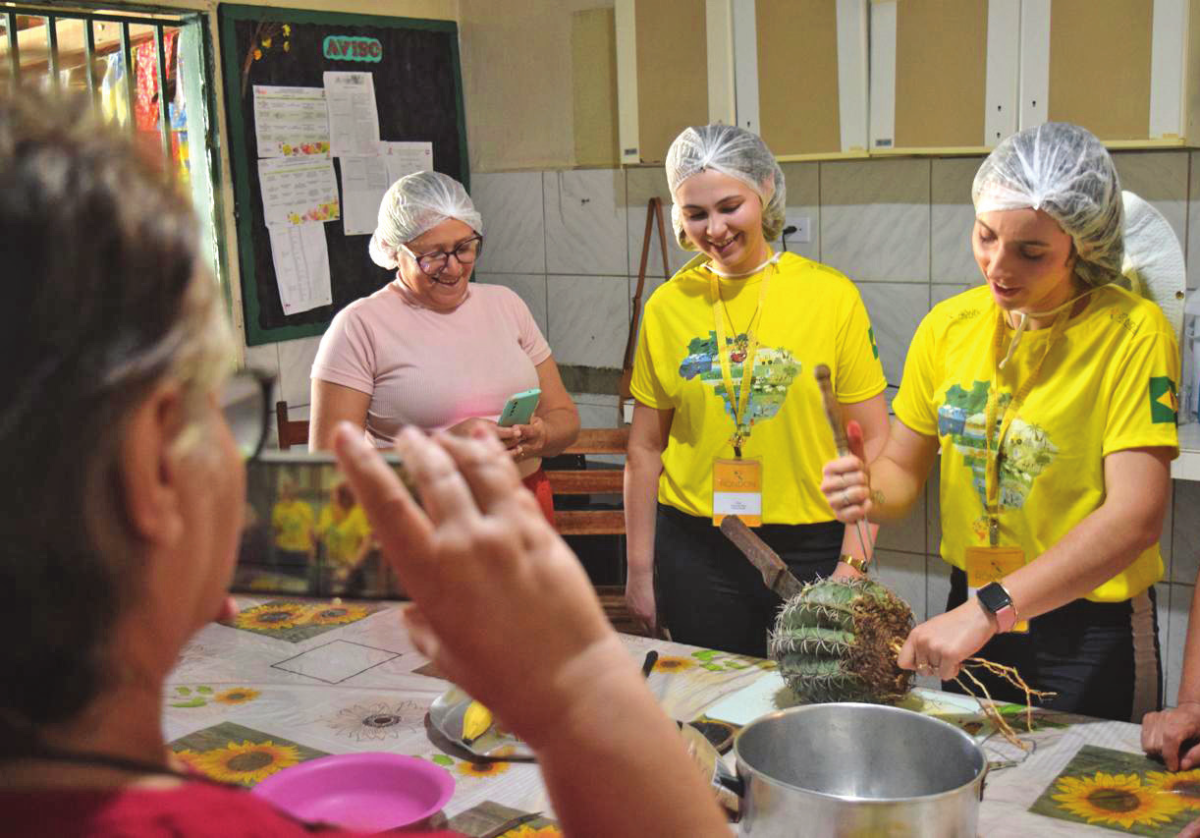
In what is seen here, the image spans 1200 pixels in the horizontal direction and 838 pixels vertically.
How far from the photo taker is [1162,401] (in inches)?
78.4

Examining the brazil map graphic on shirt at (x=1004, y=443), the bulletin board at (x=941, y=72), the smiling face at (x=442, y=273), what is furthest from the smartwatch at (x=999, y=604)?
the bulletin board at (x=941, y=72)

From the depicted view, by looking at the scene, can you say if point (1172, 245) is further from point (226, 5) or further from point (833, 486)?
point (226, 5)

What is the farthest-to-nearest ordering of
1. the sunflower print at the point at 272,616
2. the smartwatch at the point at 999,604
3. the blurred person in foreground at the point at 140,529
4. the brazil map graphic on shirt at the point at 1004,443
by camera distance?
the sunflower print at the point at 272,616, the brazil map graphic on shirt at the point at 1004,443, the smartwatch at the point at 999,604, the blurred person in foreground at the point at 140,529

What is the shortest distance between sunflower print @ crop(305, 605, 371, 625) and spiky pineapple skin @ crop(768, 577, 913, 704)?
0.93 m

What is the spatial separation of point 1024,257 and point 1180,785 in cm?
90

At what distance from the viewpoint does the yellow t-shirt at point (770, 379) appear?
104 inches

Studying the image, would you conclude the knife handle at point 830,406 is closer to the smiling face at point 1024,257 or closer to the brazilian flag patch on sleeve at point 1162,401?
the smiling face at point 1024,257

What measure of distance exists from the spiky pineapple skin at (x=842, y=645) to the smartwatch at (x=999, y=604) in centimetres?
14

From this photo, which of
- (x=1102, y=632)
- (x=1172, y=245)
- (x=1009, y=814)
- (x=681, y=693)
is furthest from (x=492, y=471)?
(x=1172, y=245)

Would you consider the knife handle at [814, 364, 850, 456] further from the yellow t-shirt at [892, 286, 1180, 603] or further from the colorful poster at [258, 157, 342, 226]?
the colorful poster at [258, 157, 342, 226]

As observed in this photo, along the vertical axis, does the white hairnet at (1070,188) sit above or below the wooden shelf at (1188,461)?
above

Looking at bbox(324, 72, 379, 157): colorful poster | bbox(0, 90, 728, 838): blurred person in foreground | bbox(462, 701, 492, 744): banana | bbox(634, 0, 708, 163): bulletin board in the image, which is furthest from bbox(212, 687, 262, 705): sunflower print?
bbox(324, 72, 379, 157): colorful poster

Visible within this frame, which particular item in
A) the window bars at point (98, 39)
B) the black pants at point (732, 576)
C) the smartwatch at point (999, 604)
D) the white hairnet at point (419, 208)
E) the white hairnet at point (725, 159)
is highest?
the window bars at point (98, 39)

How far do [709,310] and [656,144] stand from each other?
1.30 m
